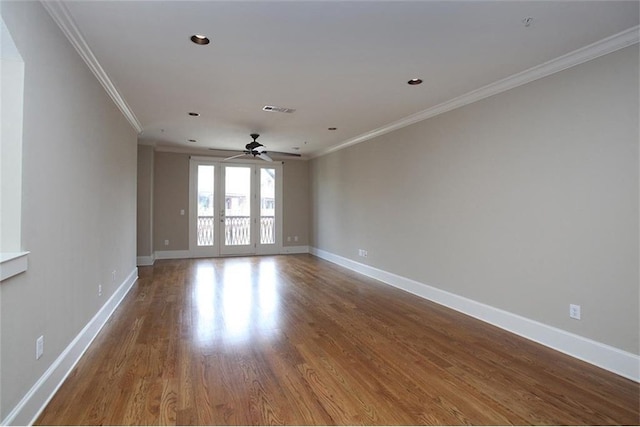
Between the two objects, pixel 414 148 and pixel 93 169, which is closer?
pixel 93 169

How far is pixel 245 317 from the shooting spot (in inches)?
140

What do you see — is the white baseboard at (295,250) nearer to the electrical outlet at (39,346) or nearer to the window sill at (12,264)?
the electrical outlet at (39,346)

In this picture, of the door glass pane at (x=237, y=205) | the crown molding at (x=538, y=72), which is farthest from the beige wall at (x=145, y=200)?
the crown molding at (x=538, y=72)

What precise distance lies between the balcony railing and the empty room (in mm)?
2990

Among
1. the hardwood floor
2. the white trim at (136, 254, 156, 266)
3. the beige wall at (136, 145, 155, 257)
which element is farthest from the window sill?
the white trim at (136, 254, 156, 266)

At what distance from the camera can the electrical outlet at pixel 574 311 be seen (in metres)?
2.71

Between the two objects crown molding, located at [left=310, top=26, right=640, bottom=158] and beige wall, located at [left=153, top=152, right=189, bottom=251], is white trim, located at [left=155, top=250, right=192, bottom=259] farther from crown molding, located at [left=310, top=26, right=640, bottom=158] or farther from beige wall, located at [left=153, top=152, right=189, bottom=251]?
crown molding, located at [left=310, top=26, right=640, bottom=158]

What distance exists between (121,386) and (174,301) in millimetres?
2034

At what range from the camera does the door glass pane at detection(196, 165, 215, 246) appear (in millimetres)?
7691

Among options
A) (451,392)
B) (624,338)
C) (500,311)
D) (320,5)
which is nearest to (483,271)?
→ (500,311)

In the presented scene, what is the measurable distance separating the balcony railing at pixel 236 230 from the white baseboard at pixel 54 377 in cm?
441

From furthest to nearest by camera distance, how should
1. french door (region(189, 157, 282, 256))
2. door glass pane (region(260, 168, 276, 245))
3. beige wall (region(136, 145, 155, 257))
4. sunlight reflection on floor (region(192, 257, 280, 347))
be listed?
door glass pane (region(260, 168, 276, 245)) → french door (region(189, 157, 282, 256)) → beige wall (region(136, 145, 155, 257)) → sunlight reflection on floor (region(192, 257, 280, 347))

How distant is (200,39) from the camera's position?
2490 mm

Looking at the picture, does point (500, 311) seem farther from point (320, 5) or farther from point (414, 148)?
point (320, 5)
